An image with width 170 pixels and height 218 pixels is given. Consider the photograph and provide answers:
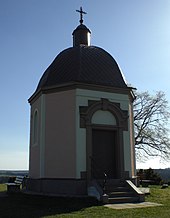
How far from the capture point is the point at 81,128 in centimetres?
1323

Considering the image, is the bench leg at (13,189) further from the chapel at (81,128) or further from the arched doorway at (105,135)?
the arched doorway at (105,135)

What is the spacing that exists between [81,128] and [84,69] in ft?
10.7

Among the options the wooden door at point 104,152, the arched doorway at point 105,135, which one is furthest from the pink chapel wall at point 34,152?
the wooden door at point 104,152

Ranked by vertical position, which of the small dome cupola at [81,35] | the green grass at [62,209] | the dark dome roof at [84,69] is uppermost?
the small dome cupola at [81,35]

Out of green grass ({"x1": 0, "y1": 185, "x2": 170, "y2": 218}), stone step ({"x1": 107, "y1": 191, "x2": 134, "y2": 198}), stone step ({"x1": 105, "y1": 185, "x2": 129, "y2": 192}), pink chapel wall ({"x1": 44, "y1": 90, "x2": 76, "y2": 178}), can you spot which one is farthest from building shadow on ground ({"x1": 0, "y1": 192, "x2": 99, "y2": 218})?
pink chapel wall ({"x1": 44, "y1": 90, "x2": 76, "y2": 178})

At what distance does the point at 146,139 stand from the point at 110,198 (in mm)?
16407

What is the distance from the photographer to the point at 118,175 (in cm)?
1372

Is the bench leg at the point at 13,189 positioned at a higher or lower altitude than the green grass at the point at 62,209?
higher

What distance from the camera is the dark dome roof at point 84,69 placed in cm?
1420

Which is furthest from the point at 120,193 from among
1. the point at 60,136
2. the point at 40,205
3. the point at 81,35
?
the point at 81,35

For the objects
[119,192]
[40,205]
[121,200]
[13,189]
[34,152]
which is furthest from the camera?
[34,152]

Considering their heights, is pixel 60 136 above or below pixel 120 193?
above

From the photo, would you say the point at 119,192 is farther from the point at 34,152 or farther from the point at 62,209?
the point at 34,152

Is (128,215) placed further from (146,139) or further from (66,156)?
(146,139)
